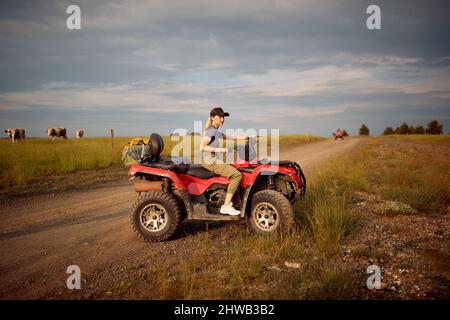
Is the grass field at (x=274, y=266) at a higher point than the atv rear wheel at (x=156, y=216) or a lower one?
lower

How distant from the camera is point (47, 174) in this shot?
13.5 metres

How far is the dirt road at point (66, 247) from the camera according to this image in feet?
14.2

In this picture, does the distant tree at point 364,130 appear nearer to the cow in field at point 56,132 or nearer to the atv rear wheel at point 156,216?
the cow in field at point 56,132

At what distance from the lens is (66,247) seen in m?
5.70

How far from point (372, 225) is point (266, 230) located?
7.92ft

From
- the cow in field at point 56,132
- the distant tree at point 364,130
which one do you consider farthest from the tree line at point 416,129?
the cow in field at point 56,132

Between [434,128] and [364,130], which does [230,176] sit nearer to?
[434,128]

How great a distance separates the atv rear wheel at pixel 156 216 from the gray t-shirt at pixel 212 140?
965mm

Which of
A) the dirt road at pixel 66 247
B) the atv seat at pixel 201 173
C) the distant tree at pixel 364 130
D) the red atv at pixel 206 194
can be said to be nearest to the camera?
the dirt road at pixel 66 247

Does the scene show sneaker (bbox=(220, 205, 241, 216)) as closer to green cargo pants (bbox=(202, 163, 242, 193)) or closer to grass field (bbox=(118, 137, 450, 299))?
green cargo pants (bbox=(202, 163, 242, 193))

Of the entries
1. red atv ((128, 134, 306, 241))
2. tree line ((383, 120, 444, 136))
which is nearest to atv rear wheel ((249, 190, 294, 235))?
red atv ((128, 134, 306, 241))

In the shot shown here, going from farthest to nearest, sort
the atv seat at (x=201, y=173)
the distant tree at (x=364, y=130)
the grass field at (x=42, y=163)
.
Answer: the distant tree at (x=364, y=130), the grass field at (x=42, y=163), the atv seat at (x=201, y=173)
